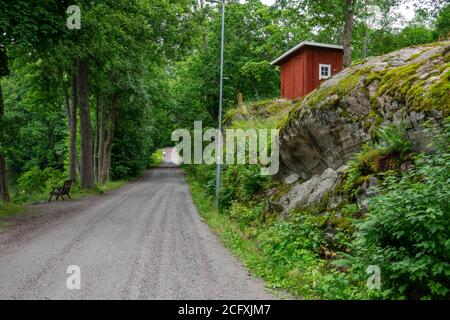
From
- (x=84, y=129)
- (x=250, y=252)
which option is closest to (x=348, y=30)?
(x=250, y=252)

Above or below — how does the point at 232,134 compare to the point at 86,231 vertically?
above

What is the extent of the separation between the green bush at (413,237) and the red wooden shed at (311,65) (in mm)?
18821

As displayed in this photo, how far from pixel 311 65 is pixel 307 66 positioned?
0.99ft

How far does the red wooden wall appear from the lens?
24375mm

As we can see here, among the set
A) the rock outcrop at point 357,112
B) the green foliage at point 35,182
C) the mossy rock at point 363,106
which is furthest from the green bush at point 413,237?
the green foliage at point 35,182

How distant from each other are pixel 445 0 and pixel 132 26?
1797 cm

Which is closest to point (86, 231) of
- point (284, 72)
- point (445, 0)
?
point (284, 72)

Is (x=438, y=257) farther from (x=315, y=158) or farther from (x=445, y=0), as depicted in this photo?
(x=445, y=0)

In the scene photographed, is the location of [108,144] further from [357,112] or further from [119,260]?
[357,112]

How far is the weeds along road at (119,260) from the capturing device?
6445 millimetres

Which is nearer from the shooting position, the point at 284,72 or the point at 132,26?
the point at 132,26

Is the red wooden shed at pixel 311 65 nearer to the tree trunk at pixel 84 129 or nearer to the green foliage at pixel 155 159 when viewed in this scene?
the tree trunk at pixel 84 129

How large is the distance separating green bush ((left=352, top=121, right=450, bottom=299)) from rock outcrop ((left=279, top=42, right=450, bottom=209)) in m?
1.73
